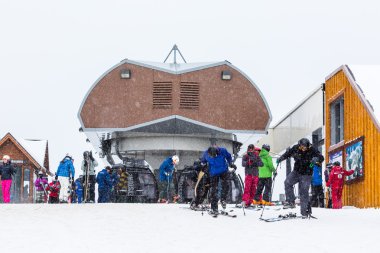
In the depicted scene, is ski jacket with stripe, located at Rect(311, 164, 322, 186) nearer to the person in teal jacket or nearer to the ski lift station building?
the person in teal jacket

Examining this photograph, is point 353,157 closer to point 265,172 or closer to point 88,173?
point 265,172

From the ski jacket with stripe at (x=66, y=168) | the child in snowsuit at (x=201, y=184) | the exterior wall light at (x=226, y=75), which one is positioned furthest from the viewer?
the exterior wall light at (x=226, y=75)

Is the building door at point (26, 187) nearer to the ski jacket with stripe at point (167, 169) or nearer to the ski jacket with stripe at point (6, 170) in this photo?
the ski jacket with stripe at point (6, 170)

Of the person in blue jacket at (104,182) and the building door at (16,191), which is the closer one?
the person in blue jacket at (104,182)

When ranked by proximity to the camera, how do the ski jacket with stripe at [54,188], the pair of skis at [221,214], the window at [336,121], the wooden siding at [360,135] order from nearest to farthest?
1. the pair of skis at [221,214]
2. the wooden siding at [360,135]
3. the ski jacket with stripe at [54,188]
4. the window at [336,121]

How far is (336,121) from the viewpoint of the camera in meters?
26.7

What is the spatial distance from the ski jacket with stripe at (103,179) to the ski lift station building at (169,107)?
13664 millimetres

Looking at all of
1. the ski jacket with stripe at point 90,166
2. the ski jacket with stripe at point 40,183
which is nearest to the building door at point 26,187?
the ski jacket with stripe at point 40,183

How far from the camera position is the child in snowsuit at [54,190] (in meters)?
23.5

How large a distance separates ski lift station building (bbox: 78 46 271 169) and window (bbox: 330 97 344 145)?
485 inches

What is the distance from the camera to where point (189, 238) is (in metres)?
12.1

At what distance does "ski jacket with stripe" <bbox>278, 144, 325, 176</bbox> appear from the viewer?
611 inches

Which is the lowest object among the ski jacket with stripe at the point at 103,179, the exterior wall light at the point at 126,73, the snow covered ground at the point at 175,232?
the snow covered ground at the point at 175,232

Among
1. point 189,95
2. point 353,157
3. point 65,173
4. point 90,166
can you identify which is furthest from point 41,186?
point 189,95
